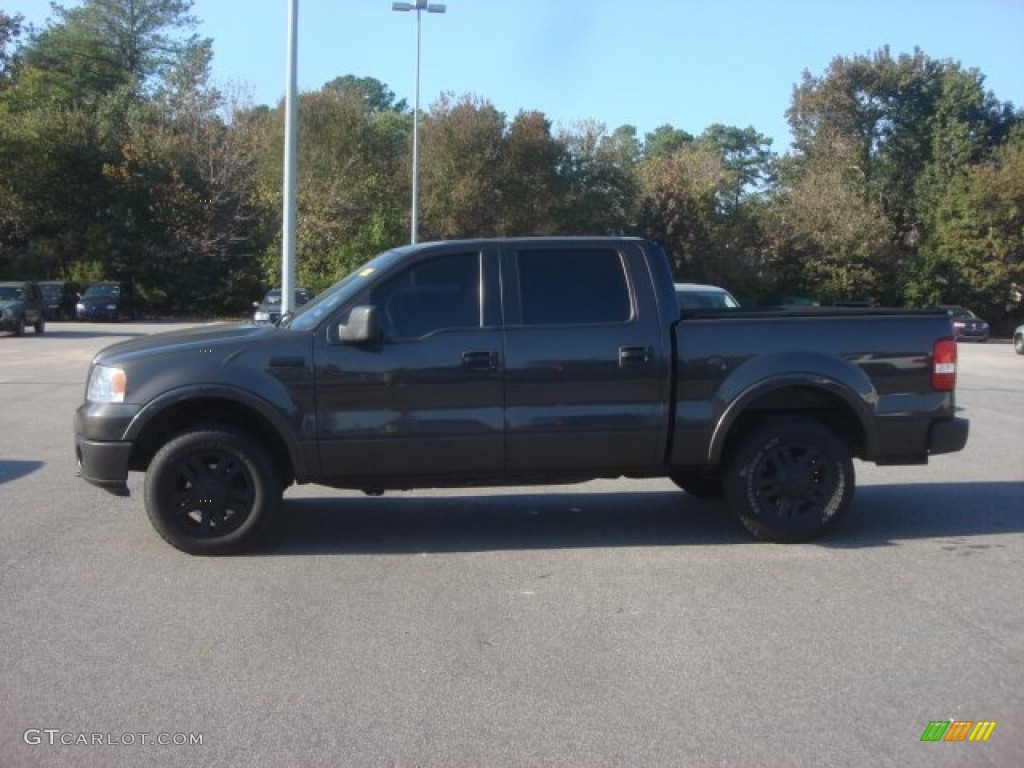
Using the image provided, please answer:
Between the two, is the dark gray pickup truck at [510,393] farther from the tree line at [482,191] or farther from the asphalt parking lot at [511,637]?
the tree line at [482,191]

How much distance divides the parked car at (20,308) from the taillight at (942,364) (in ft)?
95.3

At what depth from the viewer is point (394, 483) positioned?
6.79 m

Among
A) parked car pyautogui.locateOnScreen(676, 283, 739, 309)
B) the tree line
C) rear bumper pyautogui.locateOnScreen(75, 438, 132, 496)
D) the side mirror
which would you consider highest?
the tree line

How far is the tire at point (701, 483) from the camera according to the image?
25.8ft

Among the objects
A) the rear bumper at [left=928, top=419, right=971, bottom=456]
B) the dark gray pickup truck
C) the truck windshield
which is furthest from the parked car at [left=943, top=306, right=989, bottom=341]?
the truck windshield

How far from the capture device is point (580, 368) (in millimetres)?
6727

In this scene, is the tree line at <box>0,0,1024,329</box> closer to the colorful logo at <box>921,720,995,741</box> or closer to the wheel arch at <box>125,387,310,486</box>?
the wheel arch at <box>125,387,310,486</box>

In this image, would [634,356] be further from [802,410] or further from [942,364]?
[942,364]

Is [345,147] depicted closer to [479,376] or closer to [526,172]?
[526,172]

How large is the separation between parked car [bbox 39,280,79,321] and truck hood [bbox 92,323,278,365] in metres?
38.4

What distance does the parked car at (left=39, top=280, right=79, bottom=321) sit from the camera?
138 feet

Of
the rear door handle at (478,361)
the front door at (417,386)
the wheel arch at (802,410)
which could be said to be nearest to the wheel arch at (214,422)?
the front door at (417,386)

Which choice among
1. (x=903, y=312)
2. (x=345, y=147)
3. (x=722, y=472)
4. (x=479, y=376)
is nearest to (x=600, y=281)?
(x=479, y=376)

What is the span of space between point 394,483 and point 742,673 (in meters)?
2.81
